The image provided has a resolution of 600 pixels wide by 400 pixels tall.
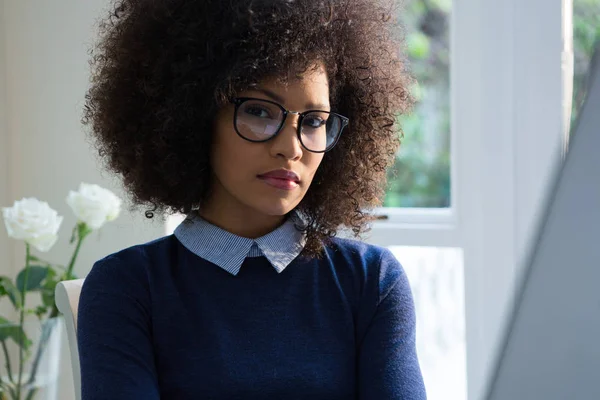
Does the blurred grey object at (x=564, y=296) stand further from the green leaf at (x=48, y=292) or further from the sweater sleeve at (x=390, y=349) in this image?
the green leaf at (x=48, y=292)

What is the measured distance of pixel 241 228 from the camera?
122 centimetres

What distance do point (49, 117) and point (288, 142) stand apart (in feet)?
5.76

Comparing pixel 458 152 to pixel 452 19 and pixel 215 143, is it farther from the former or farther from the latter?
pixel 215 143

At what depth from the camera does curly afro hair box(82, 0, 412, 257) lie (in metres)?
1.12

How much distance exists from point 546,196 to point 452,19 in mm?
2057

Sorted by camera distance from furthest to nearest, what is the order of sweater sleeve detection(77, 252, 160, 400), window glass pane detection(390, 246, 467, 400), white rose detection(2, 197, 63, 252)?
window glass pane detection(390, 246, 467, 400)
white rose detection(2, 197, 63, 252)
sweater sleeve detection(77, 252, 160, 400)

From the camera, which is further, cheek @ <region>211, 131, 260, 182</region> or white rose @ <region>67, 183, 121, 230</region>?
white rose @ <region>67, 183, 121, 230</region>

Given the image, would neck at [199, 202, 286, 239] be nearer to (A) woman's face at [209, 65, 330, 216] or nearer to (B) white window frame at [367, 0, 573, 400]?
(A) woman's face at [209, 65, 330, 216]

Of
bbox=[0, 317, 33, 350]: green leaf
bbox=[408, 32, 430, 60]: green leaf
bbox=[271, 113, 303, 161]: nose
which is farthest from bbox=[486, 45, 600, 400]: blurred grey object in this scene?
bbox=[408, 32, 430, 60]: green leaf


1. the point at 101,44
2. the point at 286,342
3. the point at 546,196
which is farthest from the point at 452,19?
the point at 546,196

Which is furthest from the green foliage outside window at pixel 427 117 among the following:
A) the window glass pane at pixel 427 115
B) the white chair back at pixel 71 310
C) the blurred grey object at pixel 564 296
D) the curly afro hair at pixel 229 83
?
the blurred grey object at pixel 564 296

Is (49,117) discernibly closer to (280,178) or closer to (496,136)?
(496,136)

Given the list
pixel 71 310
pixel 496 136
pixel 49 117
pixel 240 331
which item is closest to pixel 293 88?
pixel 240 331

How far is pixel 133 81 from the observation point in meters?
1.23
